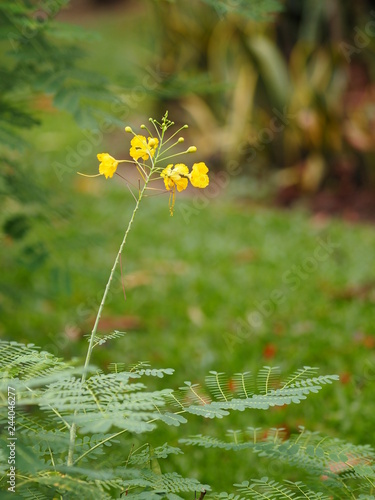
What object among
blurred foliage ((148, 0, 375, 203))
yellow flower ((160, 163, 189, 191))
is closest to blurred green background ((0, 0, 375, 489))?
blurred foliage ((148, 0, 375, 203))

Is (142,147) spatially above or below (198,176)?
above

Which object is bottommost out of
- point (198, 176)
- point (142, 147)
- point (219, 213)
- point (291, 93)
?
point (198, 176)

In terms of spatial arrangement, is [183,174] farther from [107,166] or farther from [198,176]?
[107,166]

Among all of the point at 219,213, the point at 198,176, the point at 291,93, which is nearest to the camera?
the point at 198,176

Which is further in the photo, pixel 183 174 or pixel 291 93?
pixel 291 93

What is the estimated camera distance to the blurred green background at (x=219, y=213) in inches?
109

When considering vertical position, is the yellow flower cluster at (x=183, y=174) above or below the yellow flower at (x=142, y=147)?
below

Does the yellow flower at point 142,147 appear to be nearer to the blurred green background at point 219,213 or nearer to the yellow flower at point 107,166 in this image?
the yellow flower at point 107,166

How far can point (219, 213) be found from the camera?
21.3ft

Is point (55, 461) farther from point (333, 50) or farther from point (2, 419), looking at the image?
point (333, 50)

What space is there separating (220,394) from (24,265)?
1654 millimetres

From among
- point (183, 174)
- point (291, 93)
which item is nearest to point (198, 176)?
point (183, 174)

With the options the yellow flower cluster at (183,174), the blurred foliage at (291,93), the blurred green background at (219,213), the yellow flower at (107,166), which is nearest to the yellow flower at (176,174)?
the yellow flower cluster at (183,174)

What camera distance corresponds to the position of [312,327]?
3.91 meters
